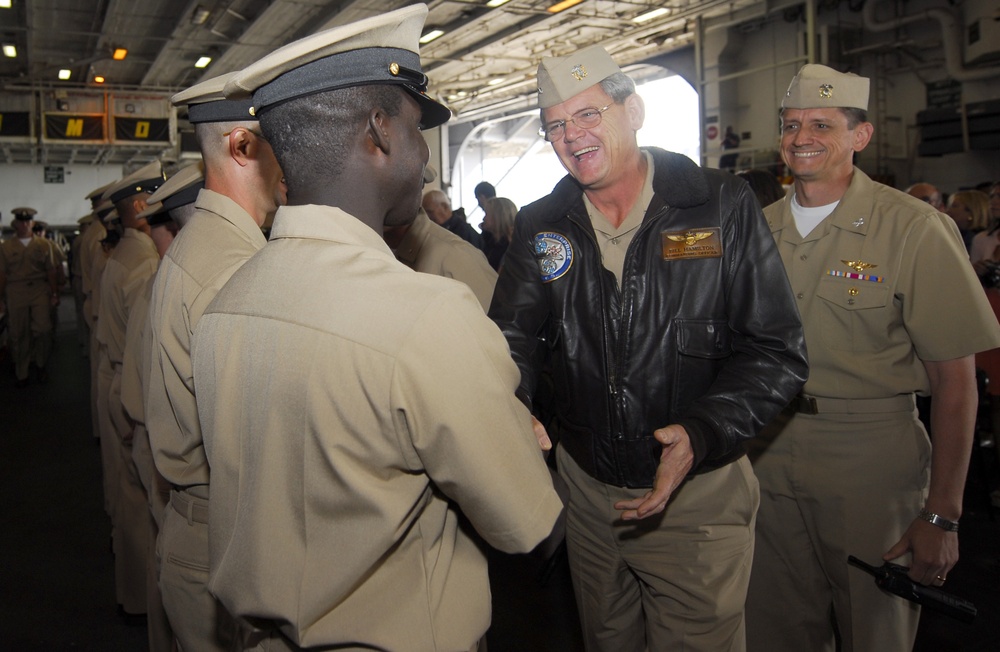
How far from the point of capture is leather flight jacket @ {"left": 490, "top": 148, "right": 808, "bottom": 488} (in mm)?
1898

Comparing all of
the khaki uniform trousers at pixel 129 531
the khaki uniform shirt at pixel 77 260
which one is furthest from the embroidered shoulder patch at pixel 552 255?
the khaki uniform shirt at pixel 77 260

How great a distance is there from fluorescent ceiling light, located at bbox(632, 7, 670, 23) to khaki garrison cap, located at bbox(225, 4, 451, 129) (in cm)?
1135

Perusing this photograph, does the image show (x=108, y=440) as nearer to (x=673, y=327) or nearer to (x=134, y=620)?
(x=134, y=620)

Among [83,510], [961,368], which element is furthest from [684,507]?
[83,510]

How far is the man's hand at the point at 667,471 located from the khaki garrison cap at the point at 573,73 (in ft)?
3.07

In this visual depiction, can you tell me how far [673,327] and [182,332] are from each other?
1201 mm

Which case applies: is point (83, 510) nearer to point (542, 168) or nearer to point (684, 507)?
point (684, 507)

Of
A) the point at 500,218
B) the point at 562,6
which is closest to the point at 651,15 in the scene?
the point at 562,6

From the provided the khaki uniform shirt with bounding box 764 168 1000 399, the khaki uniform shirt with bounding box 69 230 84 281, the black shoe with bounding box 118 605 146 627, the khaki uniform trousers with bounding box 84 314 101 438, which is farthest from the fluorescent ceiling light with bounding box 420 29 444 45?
the khaki uniform shirt with bounding box 764 168 1000 399

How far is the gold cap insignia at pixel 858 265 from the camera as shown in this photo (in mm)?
2355

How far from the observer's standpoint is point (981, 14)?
823 cm

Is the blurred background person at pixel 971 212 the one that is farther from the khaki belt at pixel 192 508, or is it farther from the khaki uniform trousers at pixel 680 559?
the khaki belt at pixel 192 508

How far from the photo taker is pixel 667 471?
171cm

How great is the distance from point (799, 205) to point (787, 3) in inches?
347
